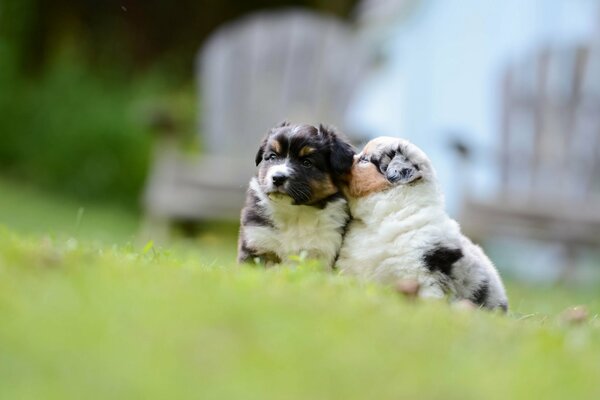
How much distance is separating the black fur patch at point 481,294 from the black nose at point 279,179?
3.95 ft

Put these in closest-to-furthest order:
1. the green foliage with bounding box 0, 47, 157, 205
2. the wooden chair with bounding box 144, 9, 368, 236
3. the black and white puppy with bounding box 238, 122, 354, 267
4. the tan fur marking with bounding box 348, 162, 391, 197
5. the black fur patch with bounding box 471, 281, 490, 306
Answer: the black fur patch with bounding box 471, 281, 490, 306 < the black and white puppy with bounding box 238, 122, 354, 267 < the tan fur marking with bounding box 348, 162, 391, 197 < the wooden chair with bounding box 144, 9, 368, 236 < the green foliage with bounding box 0, 47, 157, 205

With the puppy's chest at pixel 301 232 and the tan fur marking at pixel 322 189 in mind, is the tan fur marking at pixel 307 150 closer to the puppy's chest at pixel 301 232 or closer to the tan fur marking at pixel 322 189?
the tan fur marking at pixel 322 189

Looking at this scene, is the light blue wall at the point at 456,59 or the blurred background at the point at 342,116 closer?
the blurred background at the point at 342,116

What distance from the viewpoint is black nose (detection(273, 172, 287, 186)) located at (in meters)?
6.42

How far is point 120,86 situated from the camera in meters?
19.6

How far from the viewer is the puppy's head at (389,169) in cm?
660

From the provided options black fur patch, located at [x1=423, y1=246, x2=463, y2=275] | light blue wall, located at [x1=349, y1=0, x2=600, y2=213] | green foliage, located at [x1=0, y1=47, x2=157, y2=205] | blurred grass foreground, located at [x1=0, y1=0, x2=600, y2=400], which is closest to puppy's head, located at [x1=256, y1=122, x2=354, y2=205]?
blurred grass foreground, located at [x1=0, y1=0, x2=600, y2=400]

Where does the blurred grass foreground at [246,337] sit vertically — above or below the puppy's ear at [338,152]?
below

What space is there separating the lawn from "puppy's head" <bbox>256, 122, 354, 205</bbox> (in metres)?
1.05

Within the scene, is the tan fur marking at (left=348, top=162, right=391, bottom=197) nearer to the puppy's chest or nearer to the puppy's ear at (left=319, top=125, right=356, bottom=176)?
the puppy's ear at (left=319, top=125, right=356, bottom=176)

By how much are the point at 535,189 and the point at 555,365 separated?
9.61m

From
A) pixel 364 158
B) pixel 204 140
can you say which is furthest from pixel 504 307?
pixel 204 140

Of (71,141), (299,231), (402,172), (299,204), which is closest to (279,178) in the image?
(299,204)

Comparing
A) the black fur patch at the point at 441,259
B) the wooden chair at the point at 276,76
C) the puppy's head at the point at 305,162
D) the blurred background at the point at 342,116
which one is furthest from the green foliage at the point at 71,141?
the black fur patch at the point at 441,259
